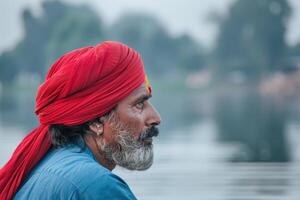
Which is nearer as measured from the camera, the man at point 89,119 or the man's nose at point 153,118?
the man at point 89,119

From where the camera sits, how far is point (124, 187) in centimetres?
253

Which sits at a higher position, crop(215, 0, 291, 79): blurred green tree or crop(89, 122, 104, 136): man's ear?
crop(215, 0, 291, 79): blurred green tree

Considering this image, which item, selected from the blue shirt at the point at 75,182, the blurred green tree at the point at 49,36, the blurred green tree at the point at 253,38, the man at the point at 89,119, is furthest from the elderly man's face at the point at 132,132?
the blurred green tree at the point at 253,38

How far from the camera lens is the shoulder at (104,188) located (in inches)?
97.1

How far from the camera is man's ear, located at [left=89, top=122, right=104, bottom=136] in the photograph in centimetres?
279

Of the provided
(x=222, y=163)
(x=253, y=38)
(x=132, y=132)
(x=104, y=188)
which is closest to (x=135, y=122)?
(x=132, y=132)

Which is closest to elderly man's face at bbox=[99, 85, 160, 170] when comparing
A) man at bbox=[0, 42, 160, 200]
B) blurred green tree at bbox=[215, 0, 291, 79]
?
man at bbox=[0, 42, 160, 200]

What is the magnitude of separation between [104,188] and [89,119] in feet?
1.06

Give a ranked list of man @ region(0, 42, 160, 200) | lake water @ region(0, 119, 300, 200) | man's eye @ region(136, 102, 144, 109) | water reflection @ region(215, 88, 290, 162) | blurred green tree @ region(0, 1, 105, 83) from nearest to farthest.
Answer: man @ region(0, 42, 160, 200) < man's eye @ region(136, 102, 144, 109) < lake water @ region(0, 119, 300, 200) < water reflection @ region(215, 88, 290, 162) < blurred green tree @ region(0, 1, 105, 83)

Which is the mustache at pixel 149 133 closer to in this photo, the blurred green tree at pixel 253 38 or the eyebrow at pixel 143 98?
the eyebrow at pixel 143 98

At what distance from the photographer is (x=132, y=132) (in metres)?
2.81

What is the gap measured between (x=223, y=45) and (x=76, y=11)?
7.99 metres

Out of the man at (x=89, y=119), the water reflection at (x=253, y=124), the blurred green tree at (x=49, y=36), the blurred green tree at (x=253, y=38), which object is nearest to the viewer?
the man at (x=89, y=119)

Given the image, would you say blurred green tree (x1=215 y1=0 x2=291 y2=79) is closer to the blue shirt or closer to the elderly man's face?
the elderly man's face
